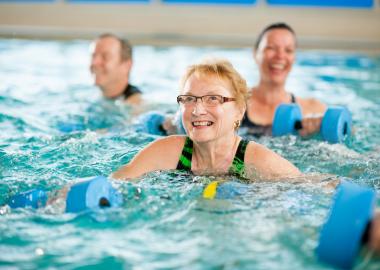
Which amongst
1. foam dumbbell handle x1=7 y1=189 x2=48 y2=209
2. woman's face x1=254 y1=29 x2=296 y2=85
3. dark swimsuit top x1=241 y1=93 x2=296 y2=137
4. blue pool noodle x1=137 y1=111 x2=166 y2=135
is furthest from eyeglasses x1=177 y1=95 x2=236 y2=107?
woman's face x1=254 y1=29 x2=296 y2=85

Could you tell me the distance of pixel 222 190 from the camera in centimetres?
350

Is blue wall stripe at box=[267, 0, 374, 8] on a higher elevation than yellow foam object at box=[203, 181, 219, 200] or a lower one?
higher

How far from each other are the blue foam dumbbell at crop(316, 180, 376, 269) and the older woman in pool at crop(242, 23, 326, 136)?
2.83 m

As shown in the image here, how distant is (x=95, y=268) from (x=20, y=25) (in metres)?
12.1

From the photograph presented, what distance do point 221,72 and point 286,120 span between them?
182 cm

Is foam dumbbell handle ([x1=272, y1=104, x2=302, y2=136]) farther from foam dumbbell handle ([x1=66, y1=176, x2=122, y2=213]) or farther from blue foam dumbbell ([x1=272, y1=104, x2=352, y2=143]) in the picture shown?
foam dumbbell handle ([x1=66, y1=176, x2=122, y2=213])

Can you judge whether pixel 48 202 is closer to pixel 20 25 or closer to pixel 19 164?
pixel 19 164

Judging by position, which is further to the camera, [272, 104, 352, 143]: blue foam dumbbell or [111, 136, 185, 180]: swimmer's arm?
[272, 104, 352, 143]: blue foam dumbbell

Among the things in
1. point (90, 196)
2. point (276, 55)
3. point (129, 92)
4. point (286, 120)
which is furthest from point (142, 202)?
point (129, 92)

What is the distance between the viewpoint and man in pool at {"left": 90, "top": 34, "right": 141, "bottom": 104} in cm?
635

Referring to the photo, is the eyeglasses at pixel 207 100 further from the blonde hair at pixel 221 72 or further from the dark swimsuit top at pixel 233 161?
the dark swimsuit top at pixel 233 161

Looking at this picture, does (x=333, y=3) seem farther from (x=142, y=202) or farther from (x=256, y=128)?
(x=142, y=202)

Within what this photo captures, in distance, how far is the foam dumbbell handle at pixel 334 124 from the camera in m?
5.16

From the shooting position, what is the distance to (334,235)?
257cm
